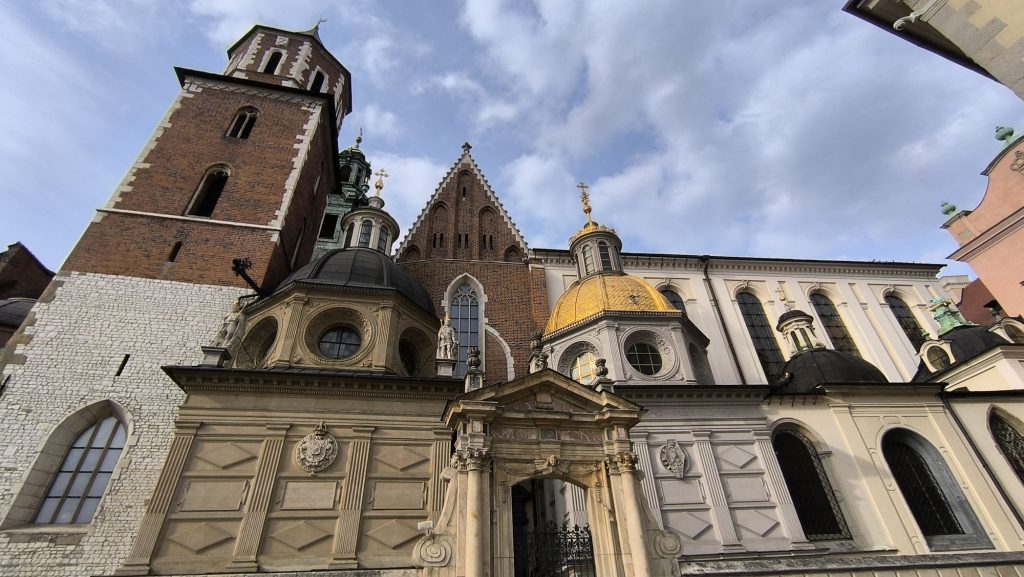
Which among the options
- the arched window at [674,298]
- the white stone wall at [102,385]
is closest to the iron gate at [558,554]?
the white stone wall at [102,385]

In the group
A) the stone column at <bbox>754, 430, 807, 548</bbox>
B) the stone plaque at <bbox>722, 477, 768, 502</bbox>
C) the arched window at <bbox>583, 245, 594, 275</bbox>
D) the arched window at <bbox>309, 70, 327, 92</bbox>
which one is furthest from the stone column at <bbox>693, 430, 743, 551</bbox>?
the arched window at <bbox>309, 70, 327, 92</bbox>

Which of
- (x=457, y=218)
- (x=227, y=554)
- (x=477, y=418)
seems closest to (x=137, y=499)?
(x=227, y=554)

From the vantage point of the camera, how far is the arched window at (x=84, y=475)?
10.4m

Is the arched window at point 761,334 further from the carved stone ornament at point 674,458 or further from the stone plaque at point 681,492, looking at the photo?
the stone plaque at point 681,492

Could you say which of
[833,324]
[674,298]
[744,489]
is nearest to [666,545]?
[744,489]

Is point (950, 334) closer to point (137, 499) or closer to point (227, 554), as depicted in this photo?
point (227, 554)

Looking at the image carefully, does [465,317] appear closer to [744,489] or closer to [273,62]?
[744,489]

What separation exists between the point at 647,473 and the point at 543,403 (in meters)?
4.93

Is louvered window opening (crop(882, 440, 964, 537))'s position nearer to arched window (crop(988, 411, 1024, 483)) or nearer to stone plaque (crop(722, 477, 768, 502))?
arched window (crop(988, 411, 1024, 483))

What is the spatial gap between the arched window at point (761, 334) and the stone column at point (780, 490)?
6152mm

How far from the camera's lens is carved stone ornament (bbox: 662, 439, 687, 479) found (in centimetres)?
1265

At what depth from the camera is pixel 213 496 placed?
33.6 feet

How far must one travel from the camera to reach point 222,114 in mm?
19672

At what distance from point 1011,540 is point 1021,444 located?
3860mm
